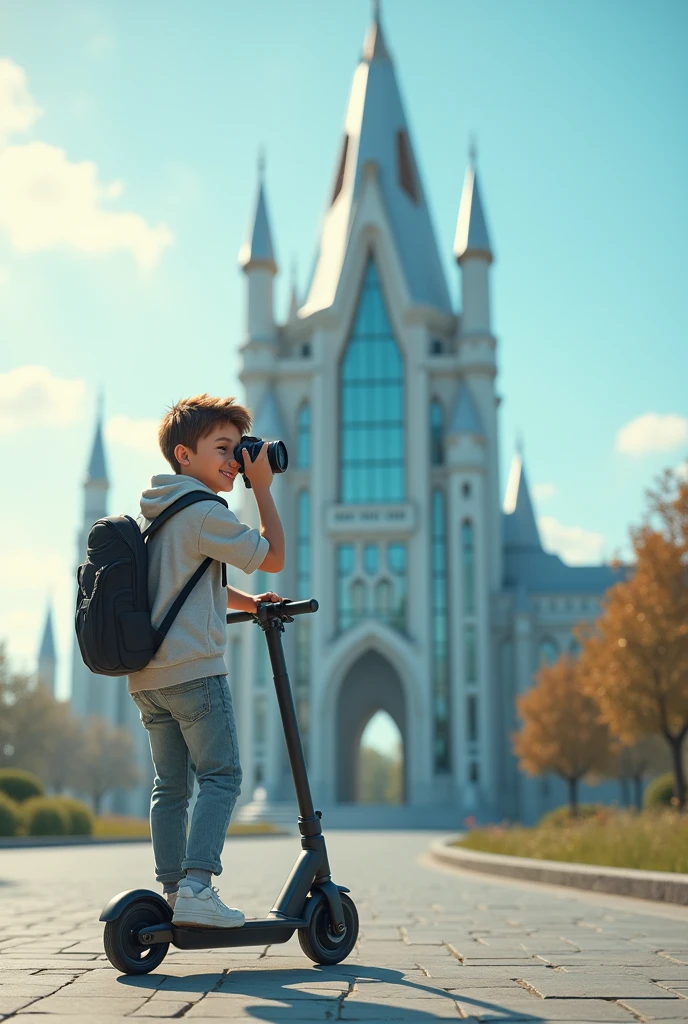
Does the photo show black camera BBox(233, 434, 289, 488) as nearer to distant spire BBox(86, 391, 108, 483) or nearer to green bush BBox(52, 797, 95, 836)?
green bush BBox(52, 797, 95, 836)

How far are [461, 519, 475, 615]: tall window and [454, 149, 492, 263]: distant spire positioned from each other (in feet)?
37.0

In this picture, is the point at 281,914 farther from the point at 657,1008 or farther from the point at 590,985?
the point at 657,1008

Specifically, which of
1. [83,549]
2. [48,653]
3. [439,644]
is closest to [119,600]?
[439,644]

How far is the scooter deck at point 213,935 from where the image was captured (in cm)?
347

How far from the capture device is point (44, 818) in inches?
867

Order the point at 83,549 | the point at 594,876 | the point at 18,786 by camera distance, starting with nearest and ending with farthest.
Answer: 1. the point at 594,876
2. the point at 18,786
3. the point at 83,549

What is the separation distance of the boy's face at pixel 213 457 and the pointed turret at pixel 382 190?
42055 millimetres

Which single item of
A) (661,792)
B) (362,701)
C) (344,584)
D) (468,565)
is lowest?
(661,792)

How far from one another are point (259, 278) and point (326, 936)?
44.6 m

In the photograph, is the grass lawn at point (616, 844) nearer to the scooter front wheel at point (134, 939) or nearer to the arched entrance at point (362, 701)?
the scooter front wheel at point (134, 939)

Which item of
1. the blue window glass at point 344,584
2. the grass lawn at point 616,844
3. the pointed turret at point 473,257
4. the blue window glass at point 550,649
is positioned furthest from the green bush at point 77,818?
the pointed turret at point 473,257

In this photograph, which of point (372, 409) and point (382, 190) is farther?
point (382, 190)

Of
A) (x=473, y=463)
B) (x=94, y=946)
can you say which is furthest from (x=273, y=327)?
(x=94, y=946)

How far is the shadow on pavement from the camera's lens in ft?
9.77
